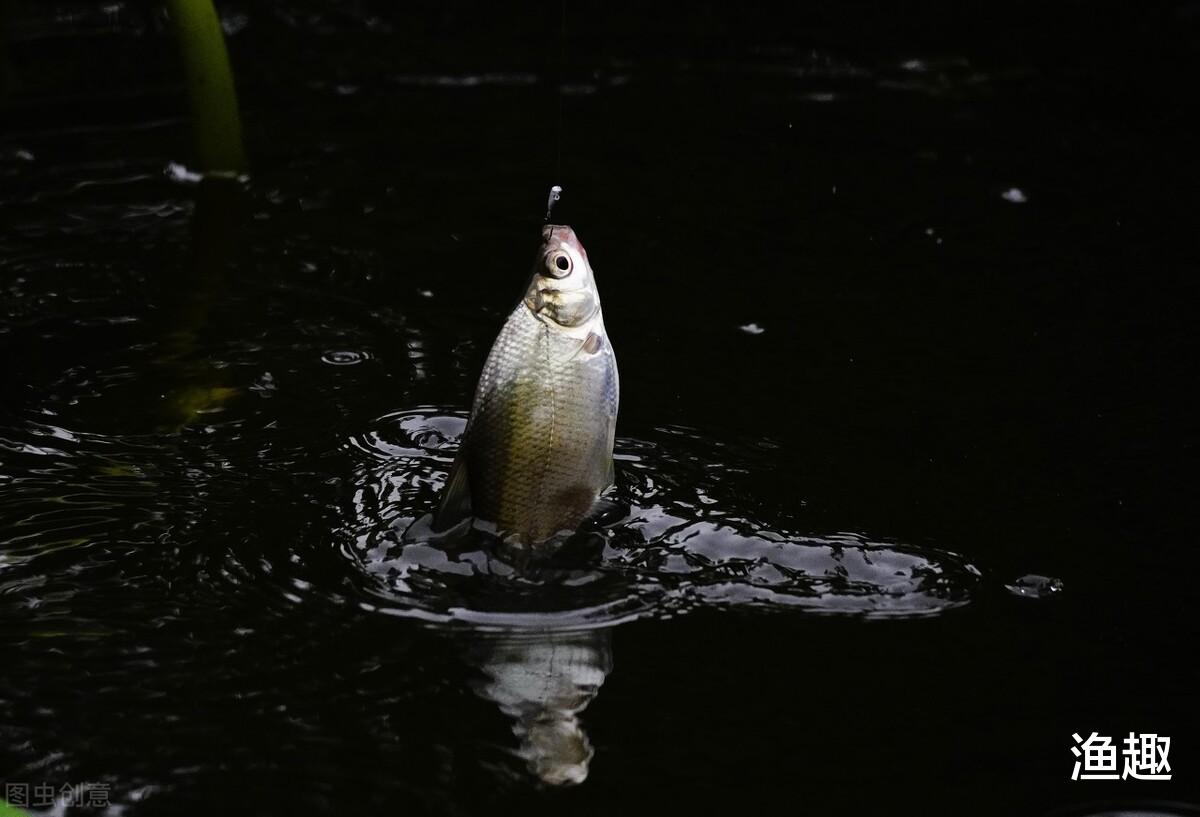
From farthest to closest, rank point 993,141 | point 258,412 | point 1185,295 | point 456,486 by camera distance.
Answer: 1. point 993,141
2. point 1185,295
3. point 258,412
4. point 456,486

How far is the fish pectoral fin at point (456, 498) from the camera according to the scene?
4.02 metres

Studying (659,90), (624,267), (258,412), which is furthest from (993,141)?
(258,412)

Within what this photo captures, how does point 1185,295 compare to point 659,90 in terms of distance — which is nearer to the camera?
point 1185,295

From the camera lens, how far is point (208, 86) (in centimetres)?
685


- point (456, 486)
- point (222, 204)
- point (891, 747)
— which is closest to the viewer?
point (891, 747)

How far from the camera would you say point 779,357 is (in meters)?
5.80

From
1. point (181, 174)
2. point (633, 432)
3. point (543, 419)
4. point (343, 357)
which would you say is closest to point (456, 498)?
point (543, 419)

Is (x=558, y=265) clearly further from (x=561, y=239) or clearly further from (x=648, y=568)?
(x=648, y=568)

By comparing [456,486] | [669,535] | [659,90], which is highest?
[659,90]

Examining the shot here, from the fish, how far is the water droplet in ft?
5.83

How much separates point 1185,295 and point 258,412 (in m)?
3.66

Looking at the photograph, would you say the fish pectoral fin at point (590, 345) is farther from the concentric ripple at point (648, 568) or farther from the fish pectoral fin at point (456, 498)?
the concentric ripple at point (648, 568)

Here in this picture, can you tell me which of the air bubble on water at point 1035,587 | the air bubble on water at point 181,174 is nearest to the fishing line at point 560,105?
the air bubble on water at point 181,174

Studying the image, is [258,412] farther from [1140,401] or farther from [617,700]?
[1140,401]
